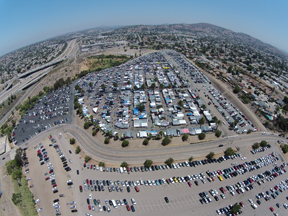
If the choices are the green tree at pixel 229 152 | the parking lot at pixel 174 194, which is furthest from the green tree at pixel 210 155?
→ the green tree at pixel 229 152

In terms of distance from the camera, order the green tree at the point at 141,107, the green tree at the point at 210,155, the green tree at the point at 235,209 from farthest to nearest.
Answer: the green tree at the point at 141,107 → the green tree at the point at 210,155 → the green tree at the point at 235,209

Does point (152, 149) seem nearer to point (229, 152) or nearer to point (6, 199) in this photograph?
point (229, 152)

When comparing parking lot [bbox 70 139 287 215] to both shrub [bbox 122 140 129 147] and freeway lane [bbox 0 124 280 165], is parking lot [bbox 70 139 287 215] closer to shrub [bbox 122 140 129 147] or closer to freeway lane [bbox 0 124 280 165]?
freeway lane [bbox 0 124 280 165]

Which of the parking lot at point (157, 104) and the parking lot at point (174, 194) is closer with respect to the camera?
the parking lot at point (174, 194)

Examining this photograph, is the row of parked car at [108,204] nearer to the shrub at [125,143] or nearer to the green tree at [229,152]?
the shrub at [125,143]

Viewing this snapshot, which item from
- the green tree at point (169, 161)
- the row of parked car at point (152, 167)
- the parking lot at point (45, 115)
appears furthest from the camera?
the parking lot at point (45, 115)

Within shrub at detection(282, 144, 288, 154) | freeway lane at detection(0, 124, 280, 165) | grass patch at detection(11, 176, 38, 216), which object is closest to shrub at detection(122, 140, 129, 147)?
freeway lane at detection(0, 124, 280, 165)
